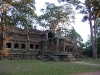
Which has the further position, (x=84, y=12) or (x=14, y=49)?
(x=84, y=12)

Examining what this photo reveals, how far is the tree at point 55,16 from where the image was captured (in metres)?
50.2

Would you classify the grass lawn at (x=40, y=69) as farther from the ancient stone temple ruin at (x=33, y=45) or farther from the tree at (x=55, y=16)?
the tree at (x=55, y=16)

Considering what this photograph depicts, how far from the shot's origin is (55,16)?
5103cm

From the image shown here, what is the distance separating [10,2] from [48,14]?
37.5 meters

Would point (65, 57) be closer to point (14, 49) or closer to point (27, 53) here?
point (27, 53)

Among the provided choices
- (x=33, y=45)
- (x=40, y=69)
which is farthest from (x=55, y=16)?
(x=40, y=69)

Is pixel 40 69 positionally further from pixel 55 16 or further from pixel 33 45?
pixel 55 16

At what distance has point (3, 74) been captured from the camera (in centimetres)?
1334

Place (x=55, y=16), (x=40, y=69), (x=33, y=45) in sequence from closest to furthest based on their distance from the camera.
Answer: (x=40, y=69), (x=33, y=45), (x=55, y=16)

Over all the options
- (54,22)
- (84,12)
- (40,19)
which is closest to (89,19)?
(84,12)

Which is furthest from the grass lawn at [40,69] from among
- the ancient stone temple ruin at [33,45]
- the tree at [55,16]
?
the tree at [55,16]

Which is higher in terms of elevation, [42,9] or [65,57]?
[42,9]

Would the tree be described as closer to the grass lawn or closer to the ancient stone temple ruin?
the ancient stone temple ruin

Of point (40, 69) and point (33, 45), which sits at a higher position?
point (33, 45)
